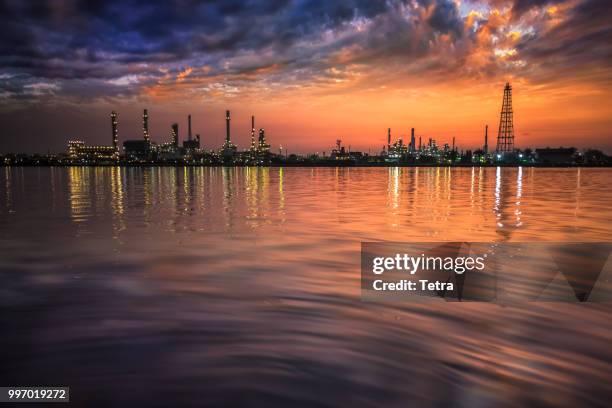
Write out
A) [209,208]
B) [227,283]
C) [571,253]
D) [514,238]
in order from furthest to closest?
[209,208], [514,238], [571,253], [227,283]

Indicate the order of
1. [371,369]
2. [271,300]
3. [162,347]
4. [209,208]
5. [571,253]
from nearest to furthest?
[371,369], [162,347], [271,300], [571,253], [209,208]

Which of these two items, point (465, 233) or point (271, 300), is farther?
point (465, 233)

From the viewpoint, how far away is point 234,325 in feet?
20.5

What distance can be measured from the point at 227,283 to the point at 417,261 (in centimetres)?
544

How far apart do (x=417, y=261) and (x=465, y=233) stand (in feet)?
17.7

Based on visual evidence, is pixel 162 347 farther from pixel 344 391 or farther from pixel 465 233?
pixel 465 233

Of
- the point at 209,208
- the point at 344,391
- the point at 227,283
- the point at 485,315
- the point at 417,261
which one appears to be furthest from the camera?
the point at 209,208

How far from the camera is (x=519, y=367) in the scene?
16.1 feet

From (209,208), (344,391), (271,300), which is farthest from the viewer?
(209,208)

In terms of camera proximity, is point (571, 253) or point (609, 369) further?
point (571, 253)

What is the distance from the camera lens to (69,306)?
23.5 ft

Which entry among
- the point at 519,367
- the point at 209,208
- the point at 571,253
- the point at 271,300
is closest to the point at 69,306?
the point at 271,300

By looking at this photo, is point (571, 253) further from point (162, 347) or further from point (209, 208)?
point (209, 208)

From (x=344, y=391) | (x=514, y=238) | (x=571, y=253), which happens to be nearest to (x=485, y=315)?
(x=344, y=391)
